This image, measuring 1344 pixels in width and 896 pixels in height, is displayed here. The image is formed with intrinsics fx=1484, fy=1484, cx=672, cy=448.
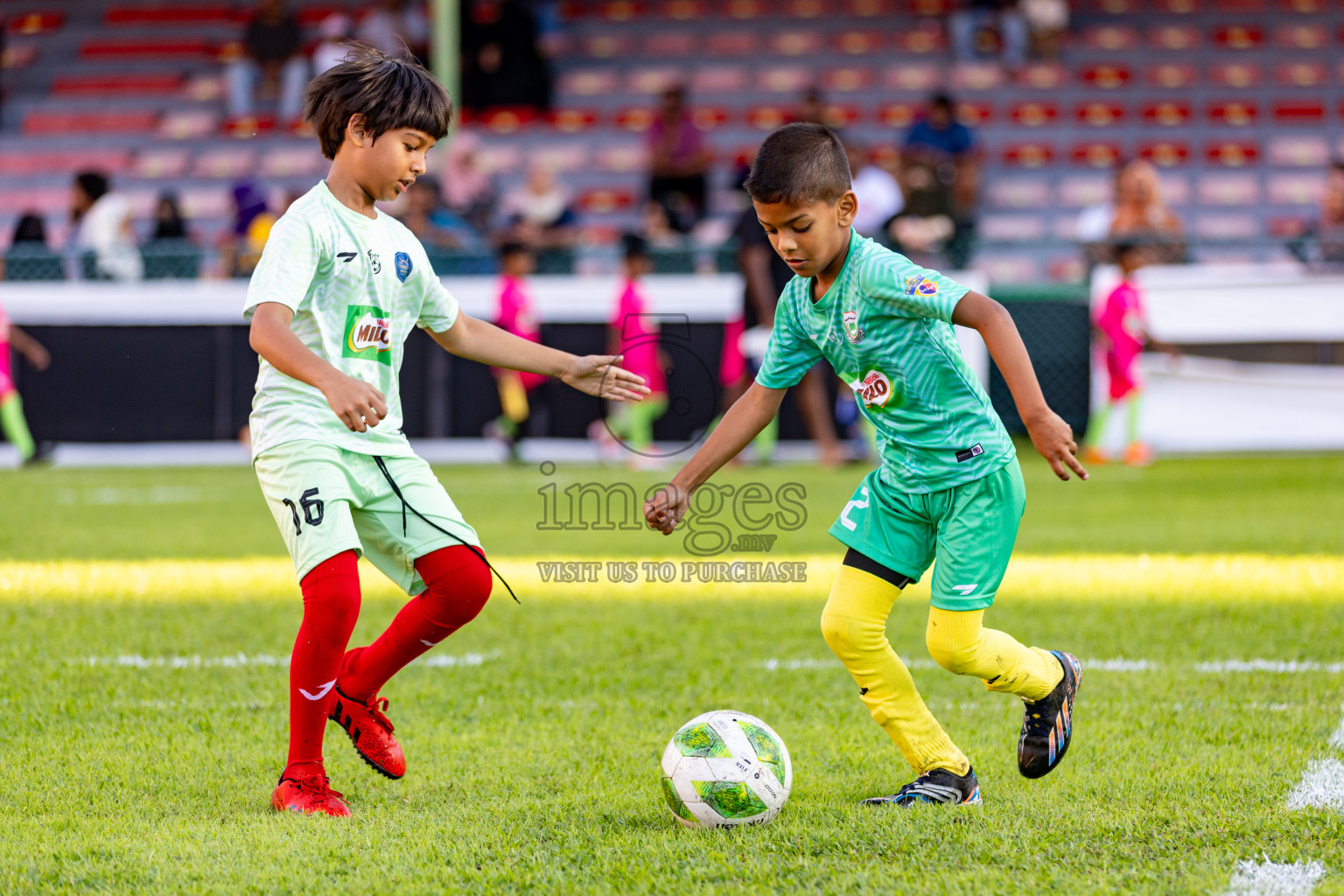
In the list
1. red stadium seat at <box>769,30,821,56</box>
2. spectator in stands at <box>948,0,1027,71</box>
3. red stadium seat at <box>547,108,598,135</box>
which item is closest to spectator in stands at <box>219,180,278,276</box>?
red stadium seat at <box>547,108,598,135</box>

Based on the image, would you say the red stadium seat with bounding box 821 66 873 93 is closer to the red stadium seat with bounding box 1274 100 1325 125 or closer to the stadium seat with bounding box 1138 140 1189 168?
the stadium seat with bounding box 1138 140 1189 168

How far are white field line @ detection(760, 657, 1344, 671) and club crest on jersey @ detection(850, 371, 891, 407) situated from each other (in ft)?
5.00

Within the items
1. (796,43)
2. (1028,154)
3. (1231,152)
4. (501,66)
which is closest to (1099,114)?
(1028,154)

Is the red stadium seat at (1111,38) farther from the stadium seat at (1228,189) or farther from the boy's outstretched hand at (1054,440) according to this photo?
the boy's outstretched hand at (1054,440)

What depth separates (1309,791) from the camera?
10.3 ft

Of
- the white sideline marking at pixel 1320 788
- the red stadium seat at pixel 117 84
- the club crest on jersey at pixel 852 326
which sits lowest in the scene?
the white sideline marking at pixel 1320 788

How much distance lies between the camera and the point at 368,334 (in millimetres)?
3279

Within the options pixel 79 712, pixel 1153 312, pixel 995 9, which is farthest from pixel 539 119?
pixel 79 712

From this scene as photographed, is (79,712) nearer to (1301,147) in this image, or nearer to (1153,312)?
(1153,312)

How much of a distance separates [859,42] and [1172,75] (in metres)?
3.78

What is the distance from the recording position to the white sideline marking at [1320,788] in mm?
3047

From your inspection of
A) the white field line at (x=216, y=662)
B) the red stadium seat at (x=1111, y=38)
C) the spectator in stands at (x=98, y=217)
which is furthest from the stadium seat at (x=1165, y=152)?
the white field line at (x=216, y=662)

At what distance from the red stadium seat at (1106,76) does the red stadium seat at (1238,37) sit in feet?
4.31

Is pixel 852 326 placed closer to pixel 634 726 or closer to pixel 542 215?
pixel 634 726
